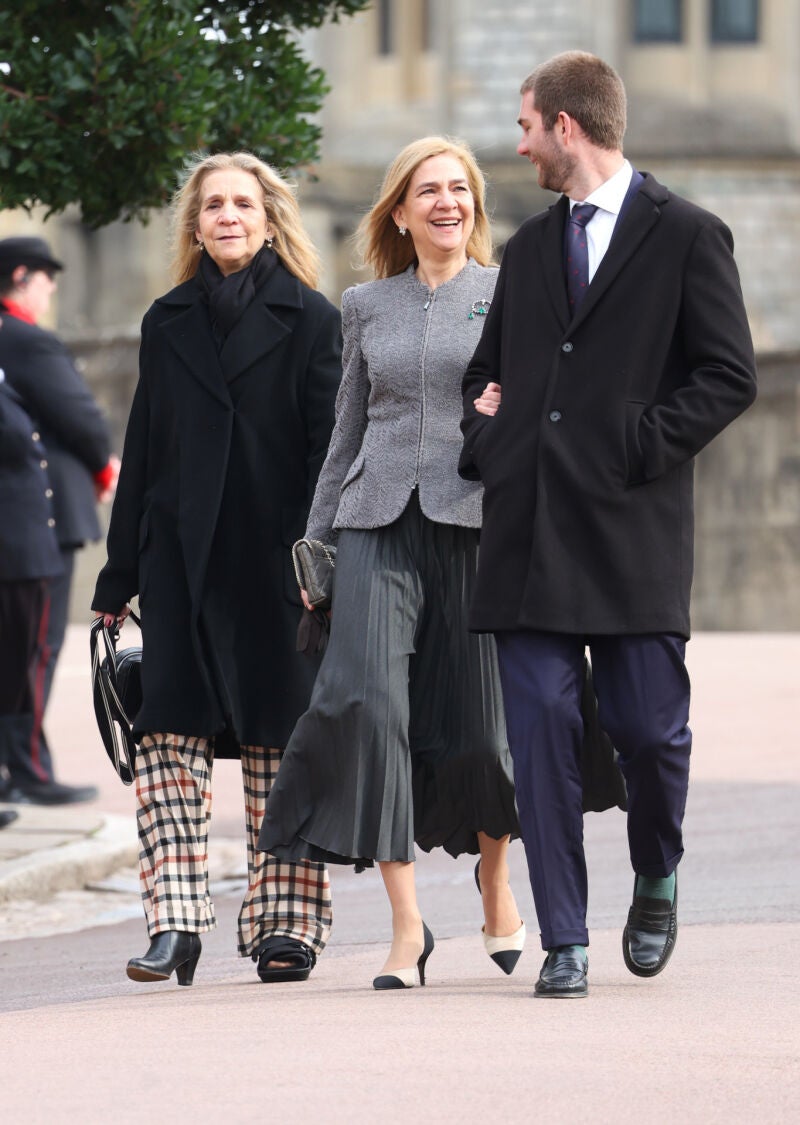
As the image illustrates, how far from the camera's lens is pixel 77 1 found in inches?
353

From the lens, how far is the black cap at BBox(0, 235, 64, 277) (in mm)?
10531

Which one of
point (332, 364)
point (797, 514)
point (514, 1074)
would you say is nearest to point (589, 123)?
point (332, 364)

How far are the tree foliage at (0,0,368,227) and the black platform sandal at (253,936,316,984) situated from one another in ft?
11.1

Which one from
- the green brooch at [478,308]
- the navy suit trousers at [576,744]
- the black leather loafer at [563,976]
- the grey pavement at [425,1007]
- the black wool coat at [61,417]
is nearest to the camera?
the grey pavement at [425,1007]

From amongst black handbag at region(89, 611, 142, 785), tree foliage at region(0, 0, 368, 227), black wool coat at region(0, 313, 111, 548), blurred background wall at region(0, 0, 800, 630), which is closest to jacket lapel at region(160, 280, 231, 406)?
black handbag at region(89, 611, 142, 785)

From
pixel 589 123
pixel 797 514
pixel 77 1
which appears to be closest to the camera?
pixel 589 123

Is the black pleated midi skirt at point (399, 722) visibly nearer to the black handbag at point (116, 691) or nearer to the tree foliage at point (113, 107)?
the black handbag at point (116, 691)

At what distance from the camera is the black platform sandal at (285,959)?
6.27m

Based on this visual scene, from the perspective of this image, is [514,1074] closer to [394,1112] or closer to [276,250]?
[394,1112]

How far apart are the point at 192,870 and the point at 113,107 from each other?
3345mm

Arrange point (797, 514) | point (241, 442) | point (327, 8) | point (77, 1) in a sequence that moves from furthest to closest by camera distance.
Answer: point (797, 514)
point (327, 8)
point (77, 1)
point (241, 442)

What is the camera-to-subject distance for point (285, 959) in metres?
6.28

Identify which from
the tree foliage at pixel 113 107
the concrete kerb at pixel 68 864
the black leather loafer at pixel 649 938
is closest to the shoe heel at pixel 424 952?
the black leather loafer at pixel 649 938

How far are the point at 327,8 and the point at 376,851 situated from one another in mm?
4703
